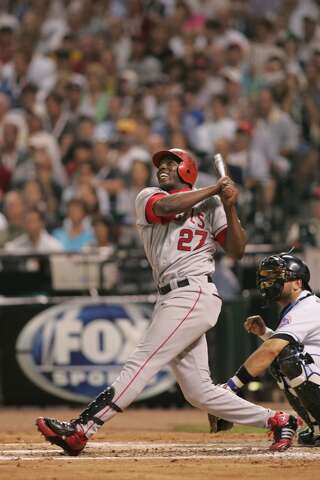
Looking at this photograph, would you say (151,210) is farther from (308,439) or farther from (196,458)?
(308,439)

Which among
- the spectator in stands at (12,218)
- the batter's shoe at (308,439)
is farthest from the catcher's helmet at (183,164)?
the spectator in stands at (12,218)

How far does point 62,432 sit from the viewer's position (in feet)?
22.0

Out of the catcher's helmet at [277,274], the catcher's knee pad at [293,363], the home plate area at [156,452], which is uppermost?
the catcher's helmet at [277,274]

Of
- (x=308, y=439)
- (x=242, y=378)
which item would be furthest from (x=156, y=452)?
(x=308, y=439)

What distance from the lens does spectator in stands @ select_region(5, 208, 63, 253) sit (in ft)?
40.5

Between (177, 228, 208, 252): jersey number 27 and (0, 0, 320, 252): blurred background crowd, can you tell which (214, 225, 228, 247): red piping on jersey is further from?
(0, 0, 320, 252): blurred background crowd

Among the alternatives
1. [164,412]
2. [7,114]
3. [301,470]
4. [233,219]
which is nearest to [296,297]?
[233,219]

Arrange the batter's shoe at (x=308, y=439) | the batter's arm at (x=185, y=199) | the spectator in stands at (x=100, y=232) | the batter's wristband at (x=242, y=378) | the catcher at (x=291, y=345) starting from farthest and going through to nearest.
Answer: the spectator in stands at (x=100, y=232)
the batter's shoe at (x=308, y=439)
the batter's wristband at (x=242, y=378)
the catcher at (x=291, y=345)
the batter's arm at (x=185, y=199)

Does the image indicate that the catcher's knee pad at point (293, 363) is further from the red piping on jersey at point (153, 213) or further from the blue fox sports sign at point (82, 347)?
the blue fox sports sign at point (82, 347)

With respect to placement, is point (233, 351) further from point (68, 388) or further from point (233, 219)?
point (233, 219)

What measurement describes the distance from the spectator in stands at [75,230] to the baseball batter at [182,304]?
5.68 metres

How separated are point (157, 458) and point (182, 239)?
4.29 ft

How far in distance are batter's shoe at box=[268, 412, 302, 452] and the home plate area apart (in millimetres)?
59

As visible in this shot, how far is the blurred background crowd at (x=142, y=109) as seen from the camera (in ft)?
43.1
